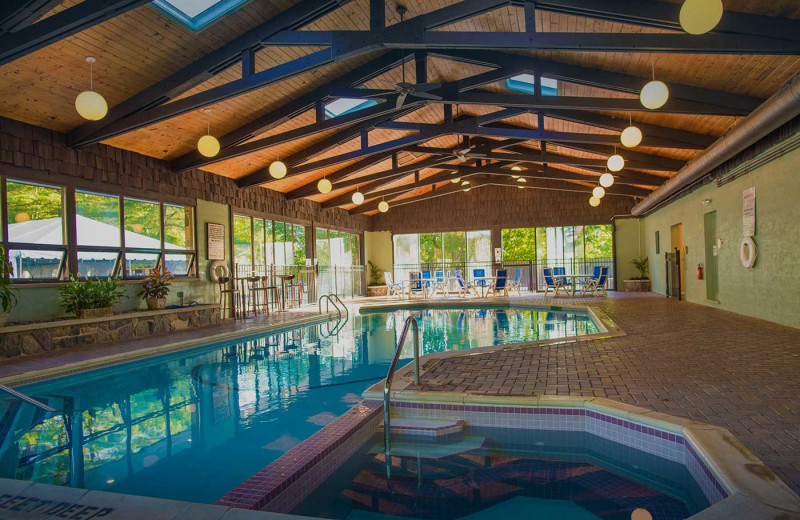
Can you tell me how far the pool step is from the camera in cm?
317

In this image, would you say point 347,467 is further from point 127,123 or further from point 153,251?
point 153,251

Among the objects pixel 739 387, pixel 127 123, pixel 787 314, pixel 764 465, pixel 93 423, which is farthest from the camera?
pixel 127 123

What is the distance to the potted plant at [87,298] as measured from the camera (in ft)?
22.6

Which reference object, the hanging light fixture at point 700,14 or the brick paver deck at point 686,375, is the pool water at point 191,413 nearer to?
the brick paver deck at point 686,375

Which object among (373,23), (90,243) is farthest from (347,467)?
(90,243)

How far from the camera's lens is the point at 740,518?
1.63 meters

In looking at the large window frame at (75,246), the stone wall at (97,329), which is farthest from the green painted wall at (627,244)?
the large window frame at (75,246)

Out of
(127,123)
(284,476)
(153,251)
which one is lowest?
(284,476)

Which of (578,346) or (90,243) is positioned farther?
(90,243)

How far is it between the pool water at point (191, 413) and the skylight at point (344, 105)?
4.22 meters

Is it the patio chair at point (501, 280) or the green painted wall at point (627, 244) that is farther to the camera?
the green painted wall at point (627, 244)

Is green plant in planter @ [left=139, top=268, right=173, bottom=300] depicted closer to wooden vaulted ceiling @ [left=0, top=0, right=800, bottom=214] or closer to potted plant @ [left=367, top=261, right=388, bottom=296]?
wooden vaulted ceiling @ [left=0, top=0, right=800, bottom=214]

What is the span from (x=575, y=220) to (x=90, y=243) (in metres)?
13.3

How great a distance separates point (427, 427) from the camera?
3.19 meters
